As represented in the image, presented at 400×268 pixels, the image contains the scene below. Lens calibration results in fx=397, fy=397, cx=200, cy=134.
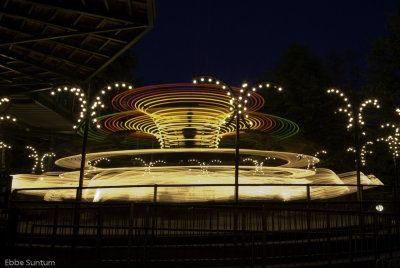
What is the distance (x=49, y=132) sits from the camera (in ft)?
122

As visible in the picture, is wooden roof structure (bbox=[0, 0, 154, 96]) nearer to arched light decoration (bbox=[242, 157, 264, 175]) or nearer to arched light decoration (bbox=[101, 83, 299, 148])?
arched light decoration (bbox=[101, 83, 299, 148])

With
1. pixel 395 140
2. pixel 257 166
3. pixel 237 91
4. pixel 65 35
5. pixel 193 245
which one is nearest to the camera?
pixel 193 245

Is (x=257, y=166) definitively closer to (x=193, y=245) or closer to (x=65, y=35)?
(x=193, y=245)

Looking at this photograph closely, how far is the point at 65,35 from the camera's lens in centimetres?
1200

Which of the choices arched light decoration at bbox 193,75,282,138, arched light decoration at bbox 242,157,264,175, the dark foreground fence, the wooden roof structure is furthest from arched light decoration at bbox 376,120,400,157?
the wooden roof structure

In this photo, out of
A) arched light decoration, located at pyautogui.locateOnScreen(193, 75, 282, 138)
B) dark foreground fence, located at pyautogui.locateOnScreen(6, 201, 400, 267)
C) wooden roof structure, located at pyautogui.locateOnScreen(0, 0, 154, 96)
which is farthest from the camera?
arched light decoration, located at pyautogui.locateOnScreen(193, 75, 282, 138)

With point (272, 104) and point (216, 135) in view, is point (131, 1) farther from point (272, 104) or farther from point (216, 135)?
point (272, 104)

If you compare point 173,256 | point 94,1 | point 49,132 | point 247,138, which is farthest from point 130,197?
point 49,132

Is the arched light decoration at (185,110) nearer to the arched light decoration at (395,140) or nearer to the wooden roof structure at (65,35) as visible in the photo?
the wooden roof structure at (65,35)

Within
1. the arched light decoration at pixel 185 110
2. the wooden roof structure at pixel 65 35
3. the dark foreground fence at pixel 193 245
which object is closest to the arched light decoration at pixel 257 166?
the arched light decoration at pixel 185 110

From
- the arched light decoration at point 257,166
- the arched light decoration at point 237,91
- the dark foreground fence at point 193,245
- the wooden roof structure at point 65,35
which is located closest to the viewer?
the dark foreground fence at point 193,245

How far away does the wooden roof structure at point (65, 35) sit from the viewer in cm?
1139

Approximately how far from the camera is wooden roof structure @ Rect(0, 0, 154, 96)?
11391 mm

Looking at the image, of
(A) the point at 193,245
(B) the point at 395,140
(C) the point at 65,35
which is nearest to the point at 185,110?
(C) the point at 65,35
